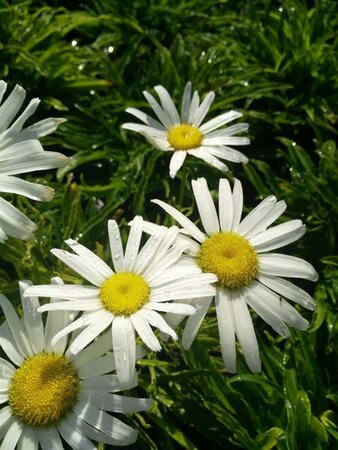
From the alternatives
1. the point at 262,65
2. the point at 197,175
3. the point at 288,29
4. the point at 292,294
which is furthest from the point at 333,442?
the point at 288,29

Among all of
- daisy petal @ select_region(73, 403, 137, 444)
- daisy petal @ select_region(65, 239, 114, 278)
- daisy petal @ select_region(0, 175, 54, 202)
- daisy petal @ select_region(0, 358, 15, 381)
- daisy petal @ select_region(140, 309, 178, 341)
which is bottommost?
daisy petal @ select_region(73, 403, 137, 444)

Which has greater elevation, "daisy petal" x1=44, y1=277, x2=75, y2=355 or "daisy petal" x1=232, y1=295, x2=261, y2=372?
"daisy petal" x1=232, y1=295, x2=261, y2=372

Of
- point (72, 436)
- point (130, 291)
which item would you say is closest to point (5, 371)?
point (72, 436)

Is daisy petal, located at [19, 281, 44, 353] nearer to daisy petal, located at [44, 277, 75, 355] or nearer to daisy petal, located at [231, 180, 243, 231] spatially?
daisy petal, located at [44, 277, 75, 355]

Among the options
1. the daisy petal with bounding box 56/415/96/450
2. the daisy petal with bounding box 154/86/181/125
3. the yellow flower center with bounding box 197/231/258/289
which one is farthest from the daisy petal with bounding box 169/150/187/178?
the daisy petal with bounding box 56/415/96/450

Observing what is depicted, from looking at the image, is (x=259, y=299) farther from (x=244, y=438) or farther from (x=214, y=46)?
(x=214, y=46)
